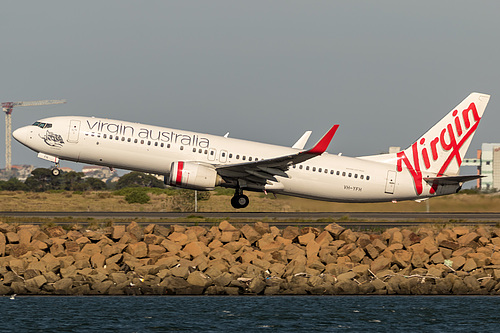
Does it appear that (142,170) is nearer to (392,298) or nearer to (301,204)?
(301,204)

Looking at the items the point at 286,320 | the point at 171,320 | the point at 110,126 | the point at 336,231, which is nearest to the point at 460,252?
the point at 336,231

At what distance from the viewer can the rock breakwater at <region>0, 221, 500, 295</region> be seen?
2762 cm

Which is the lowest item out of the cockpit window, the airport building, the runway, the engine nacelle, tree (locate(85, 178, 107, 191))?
the runway

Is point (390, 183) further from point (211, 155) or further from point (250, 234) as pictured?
point (250, 234)

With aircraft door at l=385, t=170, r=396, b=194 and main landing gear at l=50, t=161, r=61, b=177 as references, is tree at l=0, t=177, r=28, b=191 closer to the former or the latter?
main landing gear at l=50, t=161, r=61, b=177

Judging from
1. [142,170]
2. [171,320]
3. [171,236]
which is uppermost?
[142,170]

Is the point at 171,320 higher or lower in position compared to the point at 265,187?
lower

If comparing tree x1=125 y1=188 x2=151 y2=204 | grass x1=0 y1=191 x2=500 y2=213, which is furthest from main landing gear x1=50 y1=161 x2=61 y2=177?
tree x1=125 y1=188 x2=151 y2=204

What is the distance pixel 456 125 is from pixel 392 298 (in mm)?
21124

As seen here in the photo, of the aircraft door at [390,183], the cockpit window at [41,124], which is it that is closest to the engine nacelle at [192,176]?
the cockpit window at [41,124]

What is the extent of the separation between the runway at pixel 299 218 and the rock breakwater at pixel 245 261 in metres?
5.35

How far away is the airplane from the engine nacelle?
0.17 ft

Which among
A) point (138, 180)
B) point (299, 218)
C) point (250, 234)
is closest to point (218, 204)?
point (299, 218)

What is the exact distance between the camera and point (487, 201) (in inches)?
1913
